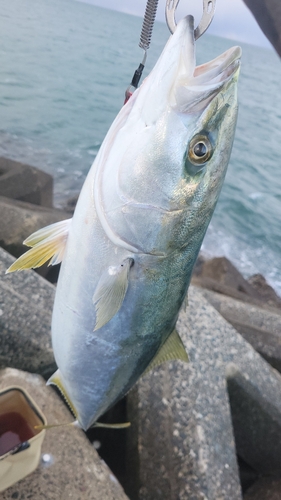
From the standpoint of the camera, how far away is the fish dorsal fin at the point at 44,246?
54.7 inches

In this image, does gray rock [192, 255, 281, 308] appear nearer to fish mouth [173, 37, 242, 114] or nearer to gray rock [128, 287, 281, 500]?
gray rock [128, 287, 281, 500]

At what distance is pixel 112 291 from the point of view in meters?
1.28

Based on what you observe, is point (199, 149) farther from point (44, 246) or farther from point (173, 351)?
point (173, 351)

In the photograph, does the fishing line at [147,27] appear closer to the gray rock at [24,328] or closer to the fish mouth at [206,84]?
the fish mouth at [206,84]

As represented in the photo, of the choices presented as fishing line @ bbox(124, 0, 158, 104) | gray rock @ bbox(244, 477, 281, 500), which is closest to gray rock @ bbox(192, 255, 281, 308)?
gray rock @ bbox(244, 477, 281, 500)

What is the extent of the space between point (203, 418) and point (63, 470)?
88cm

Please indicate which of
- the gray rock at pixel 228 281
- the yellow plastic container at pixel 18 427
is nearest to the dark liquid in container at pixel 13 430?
the yellow plastic container at pixel 18 427

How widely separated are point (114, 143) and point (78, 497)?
5.63 ft

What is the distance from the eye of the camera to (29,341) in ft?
7.73

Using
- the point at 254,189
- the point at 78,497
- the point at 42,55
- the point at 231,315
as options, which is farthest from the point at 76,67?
the point at 78,497

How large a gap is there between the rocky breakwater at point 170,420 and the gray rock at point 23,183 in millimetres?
3180

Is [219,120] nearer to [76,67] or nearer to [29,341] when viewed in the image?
[29,341]

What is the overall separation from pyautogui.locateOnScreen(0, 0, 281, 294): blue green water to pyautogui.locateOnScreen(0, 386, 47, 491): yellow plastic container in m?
8.20

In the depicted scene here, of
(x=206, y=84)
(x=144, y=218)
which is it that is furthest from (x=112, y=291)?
(x=206, y=84)
